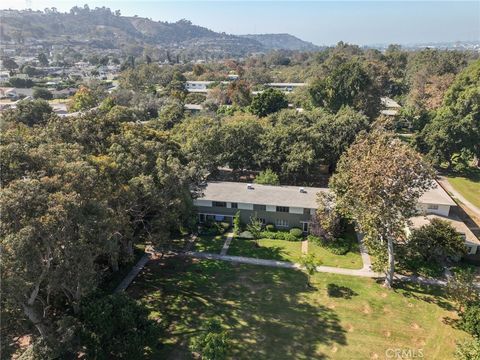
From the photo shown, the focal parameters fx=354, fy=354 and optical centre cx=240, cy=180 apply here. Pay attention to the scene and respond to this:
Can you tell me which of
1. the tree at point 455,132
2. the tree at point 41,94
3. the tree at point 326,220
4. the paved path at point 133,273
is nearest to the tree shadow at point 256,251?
the tree at point 326,220

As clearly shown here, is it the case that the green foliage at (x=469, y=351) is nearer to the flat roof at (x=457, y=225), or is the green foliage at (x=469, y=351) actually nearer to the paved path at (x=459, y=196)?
the flat roof at (x=457, y=225)

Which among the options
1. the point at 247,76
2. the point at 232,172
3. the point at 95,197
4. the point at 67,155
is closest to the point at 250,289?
the point at 95,197

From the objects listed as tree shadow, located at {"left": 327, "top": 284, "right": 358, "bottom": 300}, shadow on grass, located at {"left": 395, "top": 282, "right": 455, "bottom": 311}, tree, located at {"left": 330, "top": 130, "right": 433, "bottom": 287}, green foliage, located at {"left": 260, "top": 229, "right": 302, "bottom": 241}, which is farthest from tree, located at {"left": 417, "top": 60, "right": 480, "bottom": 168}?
tree shadow, located at {"left": 327, "top": 284, "right": 358, "bottom": 300}

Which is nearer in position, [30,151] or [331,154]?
[30,151]

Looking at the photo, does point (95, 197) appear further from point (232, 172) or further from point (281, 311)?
point (232, 172)

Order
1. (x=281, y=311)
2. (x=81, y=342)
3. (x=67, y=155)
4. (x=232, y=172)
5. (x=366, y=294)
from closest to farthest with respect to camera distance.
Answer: (x=81, y=342)
(x=67, y=155)
(x=281, y=311)
(x=366, y=294)
(x=232, y=172)

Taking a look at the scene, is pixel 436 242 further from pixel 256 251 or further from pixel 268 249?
pixel 256 251

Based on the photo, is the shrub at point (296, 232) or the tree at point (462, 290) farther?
the shrub at point (296, 232)
